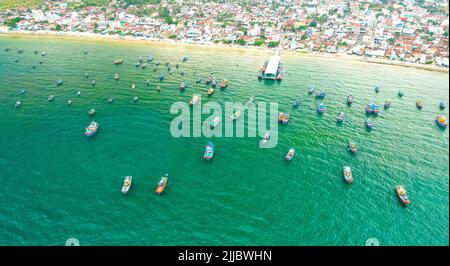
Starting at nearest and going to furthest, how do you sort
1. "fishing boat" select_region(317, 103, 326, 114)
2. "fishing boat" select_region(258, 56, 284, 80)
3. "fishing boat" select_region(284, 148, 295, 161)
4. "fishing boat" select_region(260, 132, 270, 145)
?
"fishing boat" select_region(284, 148, 295, 161) < "fishing boat" select_region(260, 132, 270, 145) < "fishing boat" select_region(317, 103, 326, 114) < "fishing boat" select_region(258, 56, 284, 80)

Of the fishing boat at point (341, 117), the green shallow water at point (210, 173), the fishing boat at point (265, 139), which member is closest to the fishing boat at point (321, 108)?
the green shallow water at point (210, 173)

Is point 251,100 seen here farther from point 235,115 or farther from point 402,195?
point 402,195

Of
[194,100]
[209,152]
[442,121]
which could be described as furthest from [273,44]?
[209,152]

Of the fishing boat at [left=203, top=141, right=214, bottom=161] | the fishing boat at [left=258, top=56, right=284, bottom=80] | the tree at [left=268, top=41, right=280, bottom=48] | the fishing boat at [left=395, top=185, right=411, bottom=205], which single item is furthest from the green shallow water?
the tree at [left=268, top=41, right=280, bottom=48]

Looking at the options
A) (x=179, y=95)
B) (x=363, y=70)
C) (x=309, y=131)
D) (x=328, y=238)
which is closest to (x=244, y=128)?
(x=309, y=131)

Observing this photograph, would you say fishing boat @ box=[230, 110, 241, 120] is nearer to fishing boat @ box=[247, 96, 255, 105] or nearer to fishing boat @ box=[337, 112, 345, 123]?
fishing boat @ box=[247, 96, 255, 105]

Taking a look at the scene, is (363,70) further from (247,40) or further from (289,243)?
(289,243)
